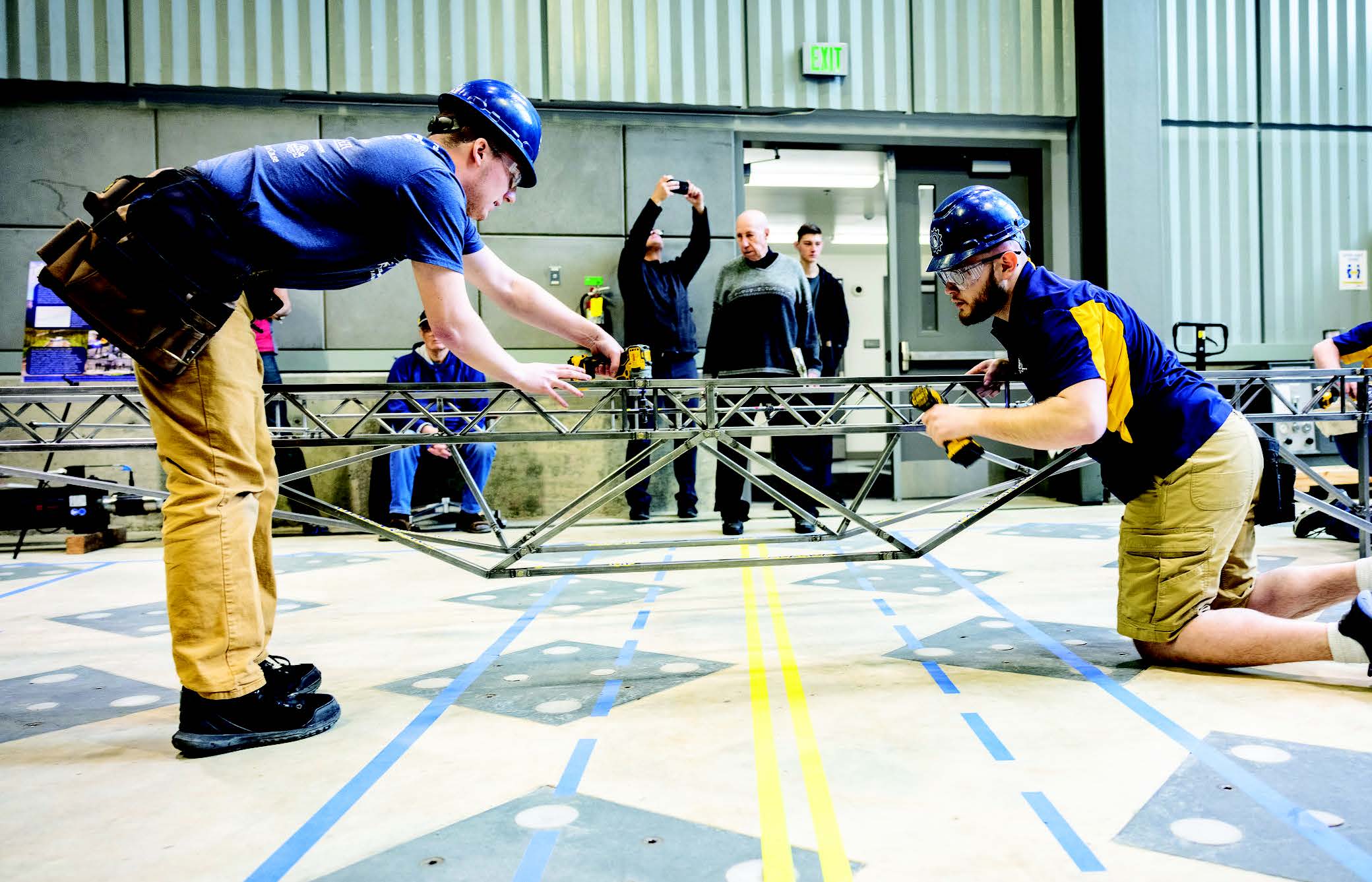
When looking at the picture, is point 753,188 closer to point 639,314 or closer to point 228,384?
point 639,314

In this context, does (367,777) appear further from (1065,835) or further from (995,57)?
(995,57)

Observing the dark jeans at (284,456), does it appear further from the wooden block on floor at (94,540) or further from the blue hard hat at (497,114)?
the blue hard hat at (497,114)

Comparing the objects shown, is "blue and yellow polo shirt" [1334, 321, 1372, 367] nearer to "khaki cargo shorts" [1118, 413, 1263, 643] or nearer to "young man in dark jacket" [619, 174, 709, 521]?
"khaki cargo shorts" [1118, 413, 1263, 643]

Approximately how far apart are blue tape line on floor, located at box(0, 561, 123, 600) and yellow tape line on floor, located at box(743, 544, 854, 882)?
165 inches

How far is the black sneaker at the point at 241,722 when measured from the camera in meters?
2.29

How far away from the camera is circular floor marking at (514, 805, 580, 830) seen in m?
1.84

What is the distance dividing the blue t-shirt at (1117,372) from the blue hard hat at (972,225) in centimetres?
15

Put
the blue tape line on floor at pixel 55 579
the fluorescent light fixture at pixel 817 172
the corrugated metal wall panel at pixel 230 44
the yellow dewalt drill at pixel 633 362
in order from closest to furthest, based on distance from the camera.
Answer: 1. the yellow dewalt drill at pixel 633 362
2. the blue tape line on floor at pixel 55 579
3. the corrugated metal wall panel at pixel 230 44
4. the fluorescent light fixture at pixel 817 172

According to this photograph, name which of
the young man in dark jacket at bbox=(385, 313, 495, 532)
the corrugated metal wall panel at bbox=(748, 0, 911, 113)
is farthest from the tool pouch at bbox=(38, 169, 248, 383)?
the corrugated metal wall panel at bbox=(748, 0, 911, 113)

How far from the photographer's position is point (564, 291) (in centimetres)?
813

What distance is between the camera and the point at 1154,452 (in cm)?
270

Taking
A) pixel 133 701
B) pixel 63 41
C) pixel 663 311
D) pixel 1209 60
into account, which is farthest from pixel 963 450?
pixel 1209 60

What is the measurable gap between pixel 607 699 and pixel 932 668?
108cm

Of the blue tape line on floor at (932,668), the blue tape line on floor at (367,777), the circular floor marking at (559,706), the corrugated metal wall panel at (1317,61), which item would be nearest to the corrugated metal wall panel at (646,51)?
the corrugated metal wall panel at (1317,61)
